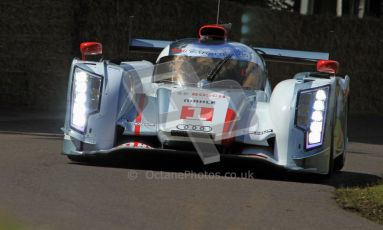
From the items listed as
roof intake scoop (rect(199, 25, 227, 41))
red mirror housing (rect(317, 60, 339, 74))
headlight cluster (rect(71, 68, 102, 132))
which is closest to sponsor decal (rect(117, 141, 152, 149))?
headlight cluster (rect(71, 68, 102, 132))

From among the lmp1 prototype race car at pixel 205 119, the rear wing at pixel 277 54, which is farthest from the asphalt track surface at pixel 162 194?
the rear wing at pixel 277 54

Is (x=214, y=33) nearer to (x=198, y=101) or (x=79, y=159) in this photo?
(x=198, y=101)

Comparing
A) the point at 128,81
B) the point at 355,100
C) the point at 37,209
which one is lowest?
the point at 355,100

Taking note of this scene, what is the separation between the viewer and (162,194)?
722 centimetres

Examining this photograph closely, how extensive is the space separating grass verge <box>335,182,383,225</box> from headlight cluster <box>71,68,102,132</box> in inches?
96.3

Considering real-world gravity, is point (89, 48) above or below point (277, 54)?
above

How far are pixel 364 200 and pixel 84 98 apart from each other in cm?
283

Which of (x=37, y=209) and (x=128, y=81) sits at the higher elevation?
(x=128, y=81)

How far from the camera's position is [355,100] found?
21.4m

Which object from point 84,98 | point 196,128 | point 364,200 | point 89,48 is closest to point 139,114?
point 84,98

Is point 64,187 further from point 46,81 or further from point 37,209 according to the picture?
point 46,81

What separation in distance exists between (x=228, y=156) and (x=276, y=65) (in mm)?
12711

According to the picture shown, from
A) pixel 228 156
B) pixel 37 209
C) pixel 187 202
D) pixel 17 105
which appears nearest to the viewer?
pixel 37 209

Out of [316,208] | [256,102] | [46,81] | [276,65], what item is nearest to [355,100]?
[276,65]
